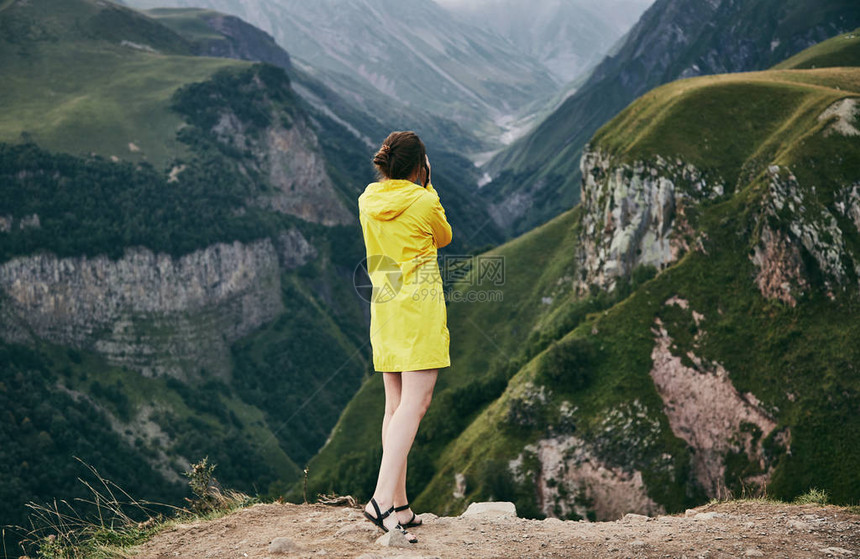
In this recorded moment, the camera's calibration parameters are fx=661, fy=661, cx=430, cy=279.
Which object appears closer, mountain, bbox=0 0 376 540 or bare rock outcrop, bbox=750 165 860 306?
bare rock outcrop, bbox=750 165 860 306

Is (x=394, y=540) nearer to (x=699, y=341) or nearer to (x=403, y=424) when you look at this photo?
(x=403, y=424)

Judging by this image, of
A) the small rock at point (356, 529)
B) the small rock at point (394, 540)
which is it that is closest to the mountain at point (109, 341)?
the small rock at point (356, 529)

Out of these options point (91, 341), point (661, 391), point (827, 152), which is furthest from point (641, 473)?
point (91, 341)

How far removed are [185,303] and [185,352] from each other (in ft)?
48.1

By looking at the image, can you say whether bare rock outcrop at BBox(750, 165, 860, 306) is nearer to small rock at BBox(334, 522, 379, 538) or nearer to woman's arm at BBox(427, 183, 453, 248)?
woman's arm at BBox(427, 183, 453, 248)

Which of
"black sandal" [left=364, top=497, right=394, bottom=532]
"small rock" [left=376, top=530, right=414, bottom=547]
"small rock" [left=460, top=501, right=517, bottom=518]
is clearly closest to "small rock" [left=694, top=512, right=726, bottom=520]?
"small rock" [left=460, top=501, right=517, bottom=518]

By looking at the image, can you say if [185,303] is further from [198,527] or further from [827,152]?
[198,527]

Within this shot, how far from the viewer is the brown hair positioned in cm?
1106

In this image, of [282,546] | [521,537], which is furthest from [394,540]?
[521,537]

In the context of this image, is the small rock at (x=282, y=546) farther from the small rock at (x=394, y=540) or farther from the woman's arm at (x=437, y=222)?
the woman's arm at (x=437, y=222)

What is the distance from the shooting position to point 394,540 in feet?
34.3

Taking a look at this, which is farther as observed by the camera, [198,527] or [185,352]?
[185,352]

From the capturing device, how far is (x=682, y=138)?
80562mm

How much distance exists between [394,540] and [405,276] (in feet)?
13.7
